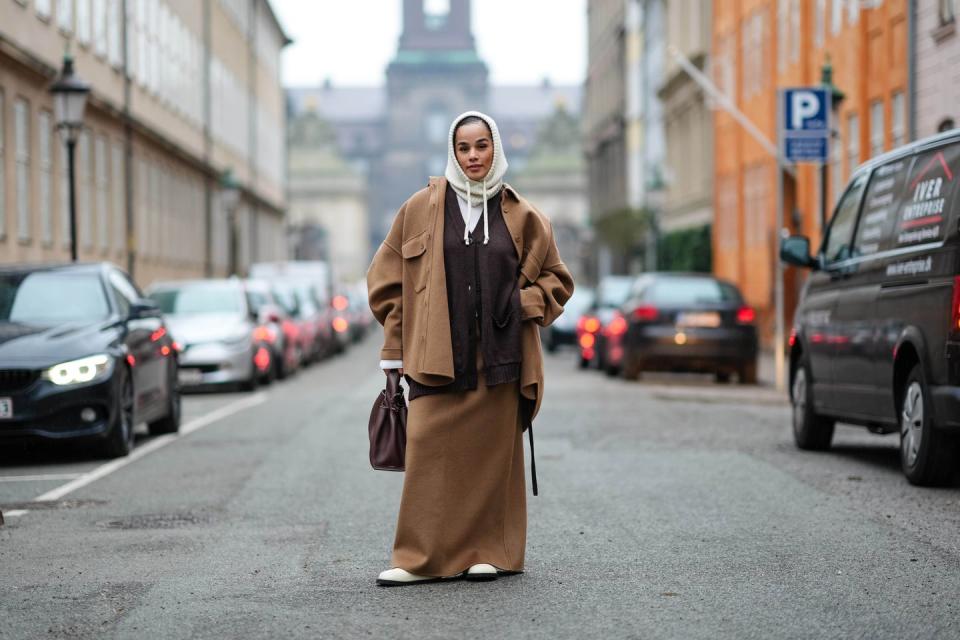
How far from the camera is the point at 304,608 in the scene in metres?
6.92

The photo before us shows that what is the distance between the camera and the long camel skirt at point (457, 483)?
7367 millimetres

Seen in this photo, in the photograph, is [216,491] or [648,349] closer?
[216,491]

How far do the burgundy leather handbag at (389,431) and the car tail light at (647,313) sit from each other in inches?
678

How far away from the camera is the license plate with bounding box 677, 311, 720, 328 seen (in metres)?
24.3

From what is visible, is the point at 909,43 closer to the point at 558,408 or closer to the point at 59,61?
the point at 558,408

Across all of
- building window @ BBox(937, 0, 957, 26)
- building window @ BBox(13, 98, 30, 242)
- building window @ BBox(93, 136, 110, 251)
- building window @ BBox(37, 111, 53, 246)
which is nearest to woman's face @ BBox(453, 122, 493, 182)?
building window @ BBox(937, 0, 957, 26)

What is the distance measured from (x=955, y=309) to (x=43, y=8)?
2578cm

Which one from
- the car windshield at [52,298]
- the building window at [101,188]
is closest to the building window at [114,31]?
the building window at [101,188]

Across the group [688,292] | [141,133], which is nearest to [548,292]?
[688,292]

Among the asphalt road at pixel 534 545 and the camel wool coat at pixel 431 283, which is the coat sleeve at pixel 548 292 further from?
→ the asphalt road at pixel 534 545

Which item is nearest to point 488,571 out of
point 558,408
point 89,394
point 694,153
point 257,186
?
point 89,394

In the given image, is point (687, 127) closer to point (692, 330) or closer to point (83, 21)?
point (83, 21)

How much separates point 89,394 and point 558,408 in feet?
23.6

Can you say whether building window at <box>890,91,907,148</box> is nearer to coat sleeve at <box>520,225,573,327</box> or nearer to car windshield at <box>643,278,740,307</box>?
car windshield at <box>643,278,740,307</box>
